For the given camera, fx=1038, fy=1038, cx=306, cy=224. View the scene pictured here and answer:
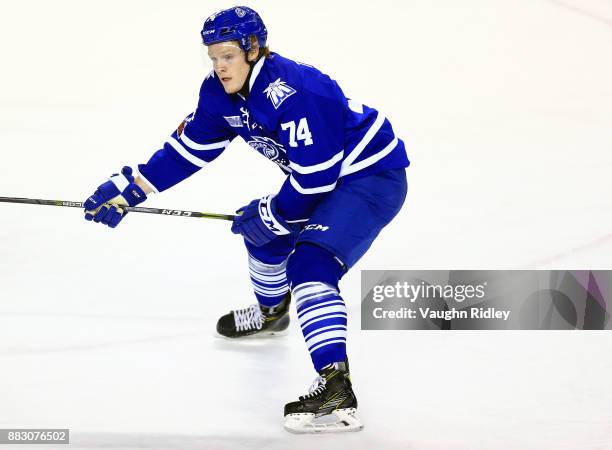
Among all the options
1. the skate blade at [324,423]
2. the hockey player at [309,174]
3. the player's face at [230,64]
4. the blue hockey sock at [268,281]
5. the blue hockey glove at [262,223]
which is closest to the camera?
the skate blade at [324,423]

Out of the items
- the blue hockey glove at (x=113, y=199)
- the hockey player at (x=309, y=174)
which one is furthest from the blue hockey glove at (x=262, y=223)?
the blue hockey glove at (x=113, y=199)

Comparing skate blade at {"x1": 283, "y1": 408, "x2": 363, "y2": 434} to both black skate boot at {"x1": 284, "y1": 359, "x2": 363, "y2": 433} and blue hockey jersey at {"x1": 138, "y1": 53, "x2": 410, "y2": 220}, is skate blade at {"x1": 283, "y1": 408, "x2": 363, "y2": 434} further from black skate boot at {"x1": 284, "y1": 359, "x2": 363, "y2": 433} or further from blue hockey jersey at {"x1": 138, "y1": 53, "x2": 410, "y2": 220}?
blue hockey jersey at {"x1": 138, "y1": 53, "x2": 410, "y2": 220}

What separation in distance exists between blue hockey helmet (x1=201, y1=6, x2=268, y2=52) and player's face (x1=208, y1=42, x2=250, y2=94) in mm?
20

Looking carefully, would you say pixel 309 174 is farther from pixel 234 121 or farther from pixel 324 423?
pixel 324 423

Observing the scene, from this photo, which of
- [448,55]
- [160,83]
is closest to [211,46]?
[160,83]

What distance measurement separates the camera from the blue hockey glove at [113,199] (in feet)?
10.7

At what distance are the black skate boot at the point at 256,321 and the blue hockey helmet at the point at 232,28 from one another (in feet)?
3.42

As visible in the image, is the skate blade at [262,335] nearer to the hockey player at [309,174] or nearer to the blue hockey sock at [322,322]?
the hockey player at [309,174]

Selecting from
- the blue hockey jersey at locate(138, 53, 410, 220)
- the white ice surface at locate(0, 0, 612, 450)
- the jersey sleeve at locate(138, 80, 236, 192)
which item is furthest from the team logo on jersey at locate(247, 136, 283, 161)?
the white ice surface at locate(0, 0, 612, 450)

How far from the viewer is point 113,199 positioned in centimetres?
332

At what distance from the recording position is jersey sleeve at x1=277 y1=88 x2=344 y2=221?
2.86 m

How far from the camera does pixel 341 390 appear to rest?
279 centimetres

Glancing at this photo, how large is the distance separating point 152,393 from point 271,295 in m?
0.72

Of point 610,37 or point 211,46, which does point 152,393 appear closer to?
point 211,46
